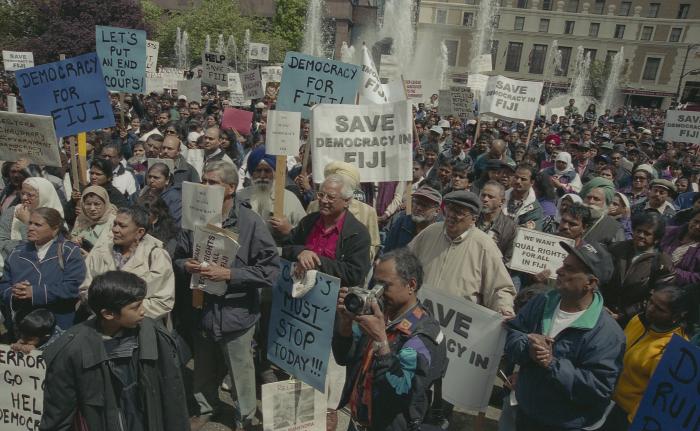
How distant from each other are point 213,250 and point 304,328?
82cm

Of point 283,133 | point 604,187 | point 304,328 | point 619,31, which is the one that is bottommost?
point 304,328

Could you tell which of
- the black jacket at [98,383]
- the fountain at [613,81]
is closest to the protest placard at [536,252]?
the black jacket at [98,383]

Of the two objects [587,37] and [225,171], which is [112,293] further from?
[587,37]

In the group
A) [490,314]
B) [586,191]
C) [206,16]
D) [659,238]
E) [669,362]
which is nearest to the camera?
[669,362]

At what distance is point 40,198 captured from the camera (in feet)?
15.1

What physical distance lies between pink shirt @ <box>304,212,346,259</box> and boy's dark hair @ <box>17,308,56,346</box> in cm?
186

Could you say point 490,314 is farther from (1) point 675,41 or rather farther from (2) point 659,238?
(1) point 675,41

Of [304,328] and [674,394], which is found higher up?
[674,394]

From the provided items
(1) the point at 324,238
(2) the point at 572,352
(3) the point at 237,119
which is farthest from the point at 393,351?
(3) the point at 237,119

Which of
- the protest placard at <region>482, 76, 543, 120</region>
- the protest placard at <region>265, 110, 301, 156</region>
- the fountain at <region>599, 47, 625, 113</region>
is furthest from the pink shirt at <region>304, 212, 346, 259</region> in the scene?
the fountain at <region>599, 47, 625, 113</region>

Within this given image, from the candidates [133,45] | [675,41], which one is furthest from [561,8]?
[133,45]

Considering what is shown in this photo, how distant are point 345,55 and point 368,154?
34873 mm

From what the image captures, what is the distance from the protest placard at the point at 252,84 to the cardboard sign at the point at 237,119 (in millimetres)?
1583

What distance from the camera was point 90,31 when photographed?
1508 inches
